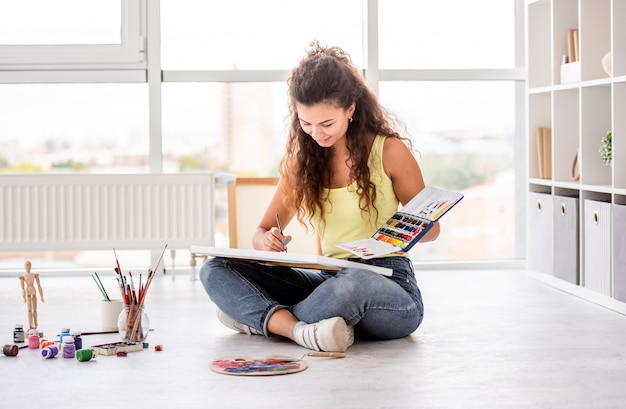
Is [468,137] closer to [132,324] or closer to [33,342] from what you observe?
[132,324]

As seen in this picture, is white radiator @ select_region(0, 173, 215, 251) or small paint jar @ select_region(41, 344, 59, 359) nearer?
small paint jar @ select_region(41, 344, 59, 359)

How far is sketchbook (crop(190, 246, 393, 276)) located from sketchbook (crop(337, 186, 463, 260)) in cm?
5

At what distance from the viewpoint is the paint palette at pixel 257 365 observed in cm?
240

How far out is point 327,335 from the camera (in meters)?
2.60

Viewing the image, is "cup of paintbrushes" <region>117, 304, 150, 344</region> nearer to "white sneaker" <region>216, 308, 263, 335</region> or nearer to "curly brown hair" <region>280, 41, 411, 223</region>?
"white sneaker" <region>216, 308, 263, 335</region>

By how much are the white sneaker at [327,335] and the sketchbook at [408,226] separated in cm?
21

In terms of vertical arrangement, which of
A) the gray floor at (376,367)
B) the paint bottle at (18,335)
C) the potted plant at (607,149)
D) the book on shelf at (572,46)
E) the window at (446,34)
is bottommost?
the gray floor at (376,367)

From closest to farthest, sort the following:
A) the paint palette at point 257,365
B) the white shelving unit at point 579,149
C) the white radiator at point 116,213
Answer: the paint palette at point 257,365
the white shelving unit at point 579,149
the white radiator at point 116,213

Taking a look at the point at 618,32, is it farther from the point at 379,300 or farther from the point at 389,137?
the point at 379,300

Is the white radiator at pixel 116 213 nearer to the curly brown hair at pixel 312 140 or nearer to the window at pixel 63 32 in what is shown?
the window at pixel 63 32

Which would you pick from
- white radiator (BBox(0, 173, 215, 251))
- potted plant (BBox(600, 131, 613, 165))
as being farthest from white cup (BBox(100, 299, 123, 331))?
potted plant (BBox(600, 131, 613, 165))

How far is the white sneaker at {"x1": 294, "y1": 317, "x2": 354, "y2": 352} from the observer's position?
103 inches

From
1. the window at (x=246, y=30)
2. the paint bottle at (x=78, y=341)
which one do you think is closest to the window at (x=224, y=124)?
the window at (x=246, y=30)

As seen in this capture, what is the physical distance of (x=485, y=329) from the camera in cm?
308
